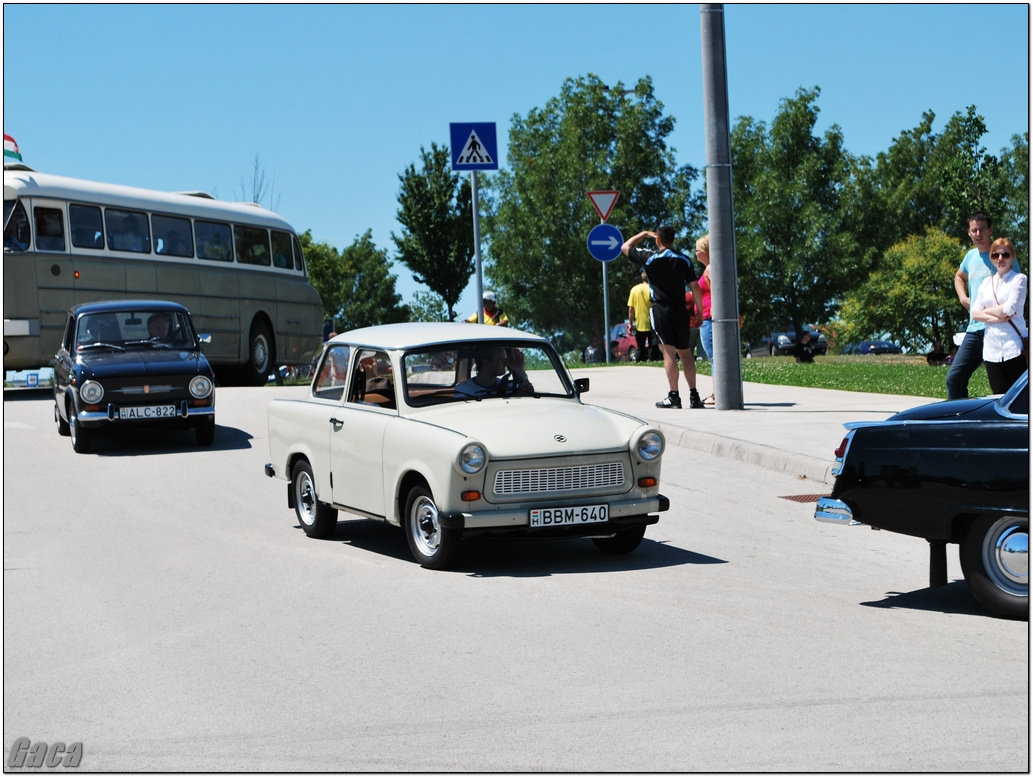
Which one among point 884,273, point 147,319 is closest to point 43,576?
point 147,319

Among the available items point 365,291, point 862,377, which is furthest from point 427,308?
point 862,377

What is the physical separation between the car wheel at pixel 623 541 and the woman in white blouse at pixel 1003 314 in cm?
417

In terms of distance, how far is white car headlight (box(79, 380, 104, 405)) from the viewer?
1545cm

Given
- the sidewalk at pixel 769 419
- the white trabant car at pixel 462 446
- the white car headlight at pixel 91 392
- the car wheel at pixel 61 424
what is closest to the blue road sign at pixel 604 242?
the sidewalk at pixel 769 419

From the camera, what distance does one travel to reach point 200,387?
15.9 m

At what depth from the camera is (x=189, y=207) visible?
25312mm

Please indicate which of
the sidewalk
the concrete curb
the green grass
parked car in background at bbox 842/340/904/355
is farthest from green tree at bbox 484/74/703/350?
the concrete curb

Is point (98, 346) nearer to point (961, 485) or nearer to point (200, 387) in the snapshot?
point (200, 387)

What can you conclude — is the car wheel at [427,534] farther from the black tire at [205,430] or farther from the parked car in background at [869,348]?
the parked car in background at [869,348]

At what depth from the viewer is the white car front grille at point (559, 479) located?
27.1ft

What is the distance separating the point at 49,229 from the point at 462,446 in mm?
15866

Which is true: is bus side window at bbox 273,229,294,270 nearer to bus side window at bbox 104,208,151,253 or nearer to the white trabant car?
bus side window at bbox 104,208,151,253

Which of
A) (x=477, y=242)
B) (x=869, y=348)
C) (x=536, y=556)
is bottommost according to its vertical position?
(x=869, y=348)

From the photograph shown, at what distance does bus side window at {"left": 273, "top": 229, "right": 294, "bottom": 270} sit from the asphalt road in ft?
58.9
